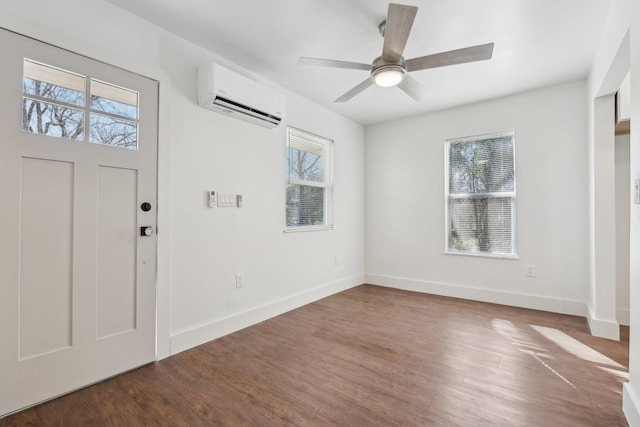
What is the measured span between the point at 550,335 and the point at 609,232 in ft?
3.46

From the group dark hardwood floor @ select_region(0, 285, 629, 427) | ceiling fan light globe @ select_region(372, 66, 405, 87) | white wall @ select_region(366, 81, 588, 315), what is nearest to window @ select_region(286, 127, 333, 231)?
white wall @ select_region(366, 81, 588, 315)

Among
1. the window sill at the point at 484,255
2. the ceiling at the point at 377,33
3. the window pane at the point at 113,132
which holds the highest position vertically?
the ceiling at the point at 377,33

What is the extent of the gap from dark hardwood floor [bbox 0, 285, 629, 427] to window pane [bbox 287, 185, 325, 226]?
128cm

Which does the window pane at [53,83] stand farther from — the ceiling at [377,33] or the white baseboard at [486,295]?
the white baseboard at [486,295]

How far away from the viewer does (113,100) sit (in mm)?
2053

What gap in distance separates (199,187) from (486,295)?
11.8 feet

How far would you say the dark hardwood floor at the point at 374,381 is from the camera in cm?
162

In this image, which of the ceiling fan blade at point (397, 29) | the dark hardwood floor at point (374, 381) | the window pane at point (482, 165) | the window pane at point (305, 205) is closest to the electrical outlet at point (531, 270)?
the dark hardwood floor at point (374, 381)

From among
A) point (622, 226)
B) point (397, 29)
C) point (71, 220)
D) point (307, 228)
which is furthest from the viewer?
point (307, 228)

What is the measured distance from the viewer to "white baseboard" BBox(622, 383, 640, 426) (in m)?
1.43

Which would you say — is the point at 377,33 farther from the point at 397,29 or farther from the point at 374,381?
the point at 374,381

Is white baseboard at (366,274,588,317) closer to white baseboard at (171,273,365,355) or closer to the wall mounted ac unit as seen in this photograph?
white baseboard at (171,273,365,355)

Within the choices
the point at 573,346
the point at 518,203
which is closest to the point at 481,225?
the point at 518,203

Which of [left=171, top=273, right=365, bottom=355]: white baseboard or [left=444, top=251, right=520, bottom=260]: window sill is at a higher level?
[left=444, top=251, right=520, bottom=260]: window sill
